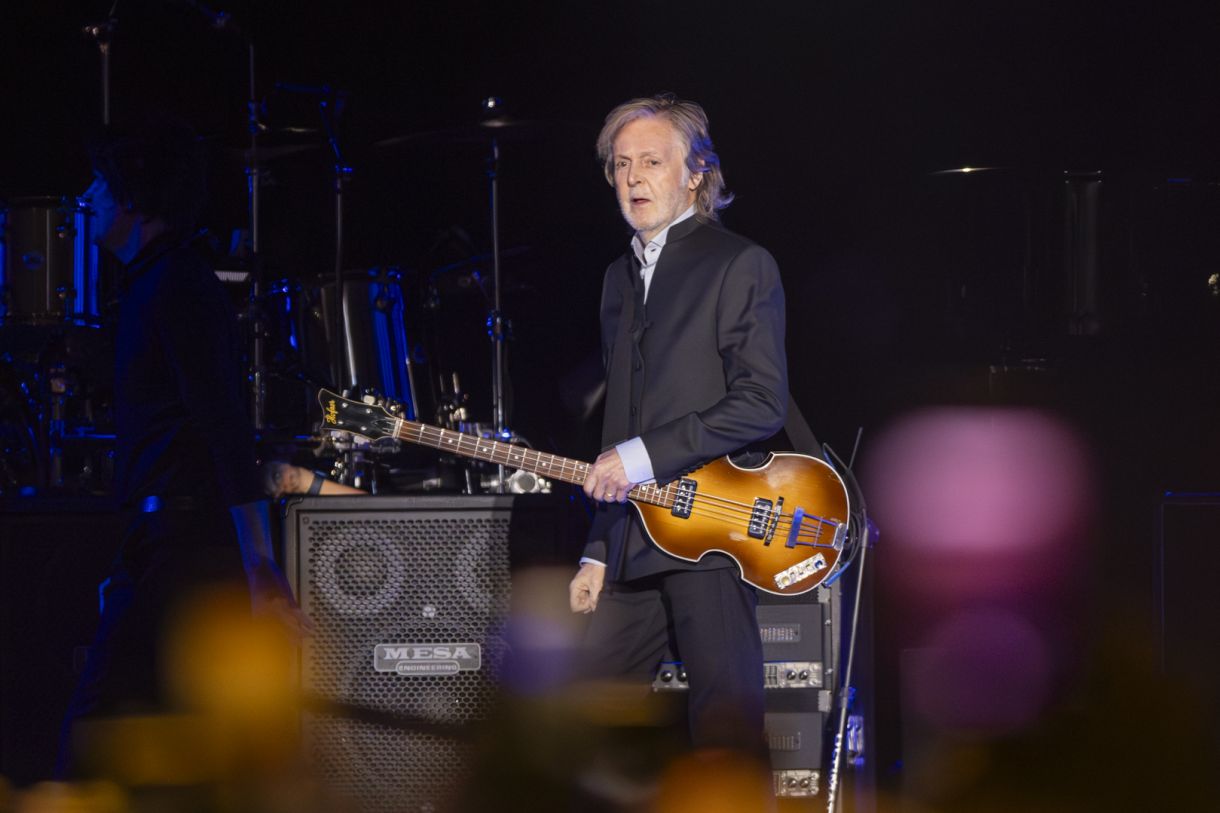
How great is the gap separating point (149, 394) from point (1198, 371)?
4409mm

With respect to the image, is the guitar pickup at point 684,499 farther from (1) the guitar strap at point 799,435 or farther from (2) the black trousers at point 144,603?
(2) the black trousers at point 144,603

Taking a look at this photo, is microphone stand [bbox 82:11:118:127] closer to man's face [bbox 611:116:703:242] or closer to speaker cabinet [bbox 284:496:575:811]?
speaker cabinet [bbox 284:496:575:811]

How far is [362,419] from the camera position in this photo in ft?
12.5

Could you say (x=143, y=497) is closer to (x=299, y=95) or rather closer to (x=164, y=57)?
(x=299, y=95)

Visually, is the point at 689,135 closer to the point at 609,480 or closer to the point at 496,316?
the point at 609,480

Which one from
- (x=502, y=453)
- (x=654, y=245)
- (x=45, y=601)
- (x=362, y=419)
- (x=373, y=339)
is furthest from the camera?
(x=373, y=339)

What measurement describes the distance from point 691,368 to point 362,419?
3.28 feet

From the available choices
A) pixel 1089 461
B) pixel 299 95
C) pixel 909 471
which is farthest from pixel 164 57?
pixel 1089 461

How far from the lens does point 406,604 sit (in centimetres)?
386

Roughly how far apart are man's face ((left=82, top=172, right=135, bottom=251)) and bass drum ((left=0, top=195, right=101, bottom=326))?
2627 mm

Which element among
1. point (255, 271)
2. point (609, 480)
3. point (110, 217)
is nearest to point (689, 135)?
point (609, 480)

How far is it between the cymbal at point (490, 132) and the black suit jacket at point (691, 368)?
112 inches

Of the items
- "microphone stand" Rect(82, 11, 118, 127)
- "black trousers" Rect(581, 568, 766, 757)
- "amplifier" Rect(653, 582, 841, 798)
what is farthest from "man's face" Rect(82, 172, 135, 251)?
"microphone stand" Rect(82, 11, 118, 127)

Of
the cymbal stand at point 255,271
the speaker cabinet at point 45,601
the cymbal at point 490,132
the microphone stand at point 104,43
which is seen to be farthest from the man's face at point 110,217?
the microphone stand at point 104,43
